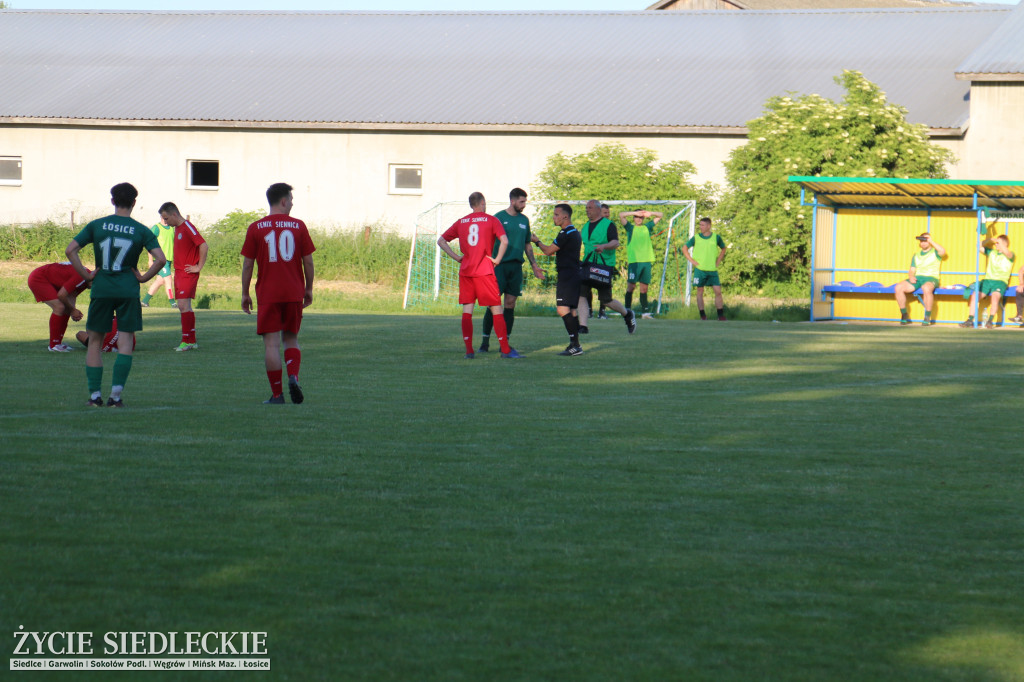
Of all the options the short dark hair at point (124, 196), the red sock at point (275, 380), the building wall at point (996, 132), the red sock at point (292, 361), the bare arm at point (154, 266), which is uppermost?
the building wall at point (996, 132)

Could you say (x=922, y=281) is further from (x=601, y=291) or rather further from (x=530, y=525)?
(x=530, y=525)

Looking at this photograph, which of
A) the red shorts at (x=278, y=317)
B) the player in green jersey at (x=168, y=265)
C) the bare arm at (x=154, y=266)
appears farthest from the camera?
the player in green jersey at (x=168, y=265)

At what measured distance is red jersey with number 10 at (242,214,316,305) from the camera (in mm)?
9961

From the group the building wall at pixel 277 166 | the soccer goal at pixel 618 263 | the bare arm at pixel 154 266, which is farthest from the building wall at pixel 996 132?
the bare arm at pixel 154 266

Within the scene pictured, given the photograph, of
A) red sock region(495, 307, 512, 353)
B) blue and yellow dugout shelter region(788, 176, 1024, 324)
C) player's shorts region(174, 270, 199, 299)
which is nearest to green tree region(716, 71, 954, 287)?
blue and yellow dugout shelter region(788, 176, 1024, 324)

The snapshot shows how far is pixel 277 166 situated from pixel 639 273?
15.5 meters

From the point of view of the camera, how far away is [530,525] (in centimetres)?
592

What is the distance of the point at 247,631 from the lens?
4.28 metres

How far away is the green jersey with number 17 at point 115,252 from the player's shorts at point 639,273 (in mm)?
14603

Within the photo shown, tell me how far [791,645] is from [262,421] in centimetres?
552

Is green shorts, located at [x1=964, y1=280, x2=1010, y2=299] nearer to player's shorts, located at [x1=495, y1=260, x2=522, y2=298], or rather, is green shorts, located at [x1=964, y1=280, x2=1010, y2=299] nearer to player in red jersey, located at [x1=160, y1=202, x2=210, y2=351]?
player's shorts, located at [x1=495, y1=260, x2=522, y2=298]

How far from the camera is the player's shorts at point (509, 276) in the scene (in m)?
14.6

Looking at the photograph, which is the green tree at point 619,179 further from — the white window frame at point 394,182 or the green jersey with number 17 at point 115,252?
the green jersey with number 17 at point 115,252

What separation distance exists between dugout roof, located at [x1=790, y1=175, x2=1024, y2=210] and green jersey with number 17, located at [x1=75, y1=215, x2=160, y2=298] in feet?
49.4
